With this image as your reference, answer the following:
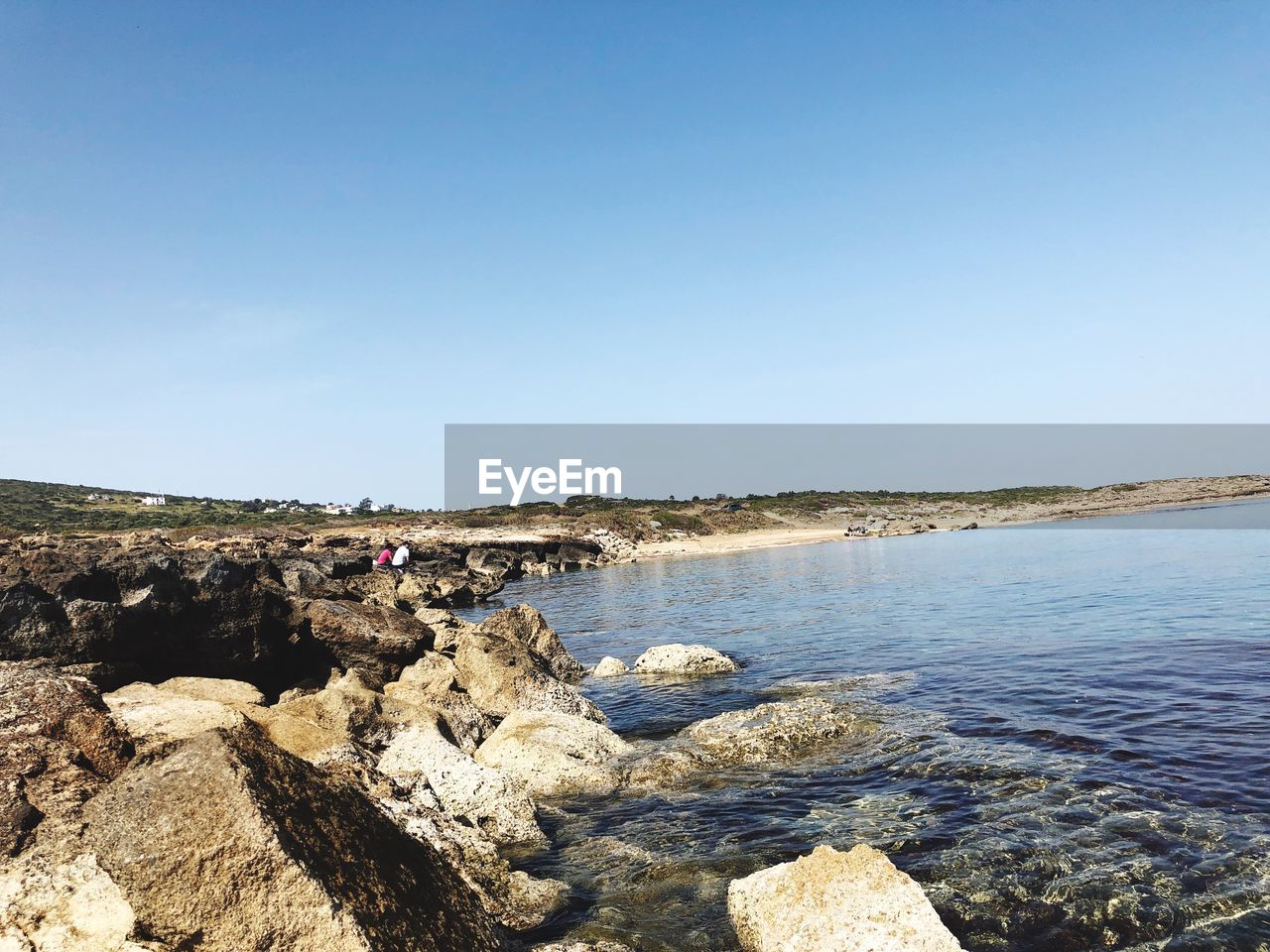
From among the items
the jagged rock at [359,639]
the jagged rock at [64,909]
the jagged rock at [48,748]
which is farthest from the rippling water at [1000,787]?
the jagged rock at [359,639]

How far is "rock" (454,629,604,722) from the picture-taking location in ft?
48.1

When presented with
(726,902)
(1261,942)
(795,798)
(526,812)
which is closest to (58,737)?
(526,812)

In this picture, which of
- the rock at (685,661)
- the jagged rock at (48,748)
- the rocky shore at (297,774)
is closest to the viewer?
the rocky shore at (297,774)

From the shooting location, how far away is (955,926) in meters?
6.67

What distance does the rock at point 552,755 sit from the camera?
10.9 meters

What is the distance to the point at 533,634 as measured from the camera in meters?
19.2

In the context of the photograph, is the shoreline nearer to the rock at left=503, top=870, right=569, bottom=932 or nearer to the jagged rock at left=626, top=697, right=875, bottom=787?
the jagged rock at left=626, top=697, right=875, bottom=787

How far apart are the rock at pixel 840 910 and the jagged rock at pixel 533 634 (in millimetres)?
12772

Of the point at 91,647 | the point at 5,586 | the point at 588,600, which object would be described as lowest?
the point at 588,600

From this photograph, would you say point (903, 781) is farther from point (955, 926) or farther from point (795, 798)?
point (955, 926)

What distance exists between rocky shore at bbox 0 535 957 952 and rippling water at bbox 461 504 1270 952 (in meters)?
0.80

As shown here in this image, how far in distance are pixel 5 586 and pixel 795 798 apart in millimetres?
11134

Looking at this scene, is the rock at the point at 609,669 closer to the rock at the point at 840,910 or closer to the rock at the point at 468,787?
the rock at the point at 468,787

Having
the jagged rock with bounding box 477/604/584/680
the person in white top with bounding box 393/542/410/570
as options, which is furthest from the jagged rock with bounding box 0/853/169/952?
the person in white top with bounding box 393/542/410/570
